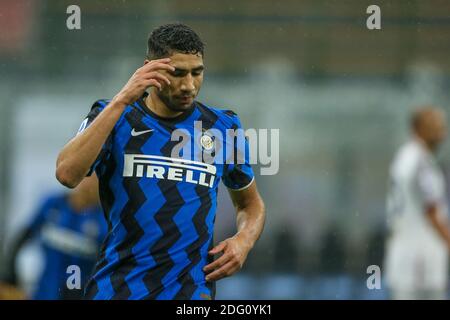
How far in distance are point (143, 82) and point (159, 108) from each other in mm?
277

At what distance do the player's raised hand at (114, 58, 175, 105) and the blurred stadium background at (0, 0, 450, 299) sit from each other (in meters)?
Result: 5.19

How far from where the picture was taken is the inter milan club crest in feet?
13.6

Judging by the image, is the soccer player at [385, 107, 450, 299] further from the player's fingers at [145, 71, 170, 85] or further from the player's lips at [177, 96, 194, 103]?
the player's fingers at [145, 71, 170, 85]

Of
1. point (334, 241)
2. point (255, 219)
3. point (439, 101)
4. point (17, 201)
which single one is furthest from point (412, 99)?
point (255, 219)

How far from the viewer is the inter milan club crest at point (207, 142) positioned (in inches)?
163

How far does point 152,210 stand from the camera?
397 centimetres

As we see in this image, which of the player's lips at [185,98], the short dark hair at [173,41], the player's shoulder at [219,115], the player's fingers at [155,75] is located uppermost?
the short dark hair at [173,41]

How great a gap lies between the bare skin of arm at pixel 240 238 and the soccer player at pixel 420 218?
337 cm

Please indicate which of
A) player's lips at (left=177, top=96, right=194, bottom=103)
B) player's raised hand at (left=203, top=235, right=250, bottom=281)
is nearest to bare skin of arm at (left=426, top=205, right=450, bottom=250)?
player's raised hand at (left=203, top=235, right=250, bottom=281)

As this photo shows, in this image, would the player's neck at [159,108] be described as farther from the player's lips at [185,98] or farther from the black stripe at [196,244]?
the black stripe at [196,244]

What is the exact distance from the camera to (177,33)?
4059 millimetres

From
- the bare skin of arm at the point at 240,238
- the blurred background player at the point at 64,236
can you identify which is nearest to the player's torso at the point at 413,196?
the blurred background player at the point at 64,236
